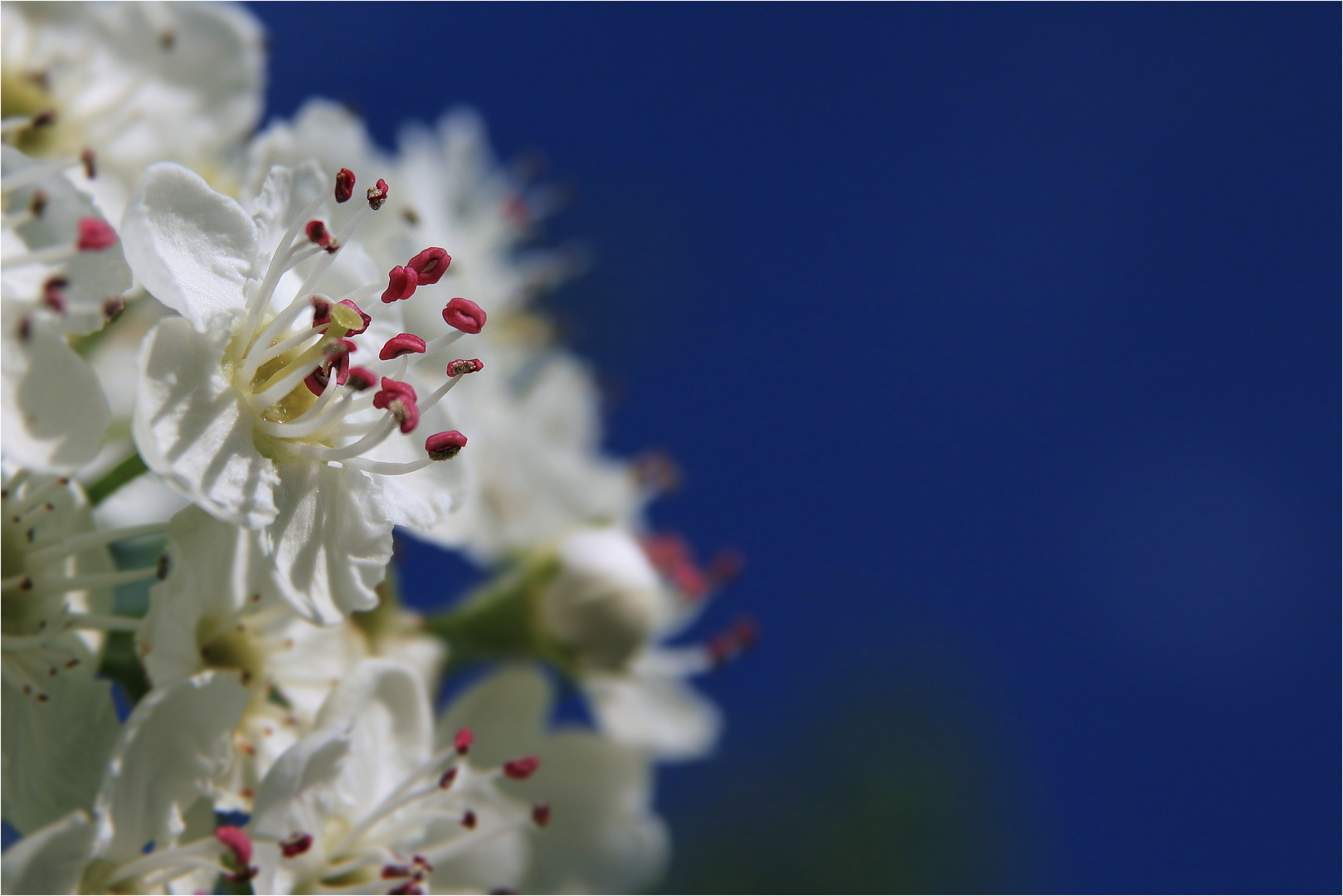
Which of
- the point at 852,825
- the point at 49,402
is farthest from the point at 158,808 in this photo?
the point at 852,825

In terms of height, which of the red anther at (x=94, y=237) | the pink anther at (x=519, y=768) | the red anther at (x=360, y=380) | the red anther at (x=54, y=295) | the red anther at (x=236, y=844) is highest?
the red anther at (x=94, y=237)

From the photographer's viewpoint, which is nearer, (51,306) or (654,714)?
(51,306)

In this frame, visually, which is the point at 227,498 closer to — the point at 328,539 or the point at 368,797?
the point at 328,539

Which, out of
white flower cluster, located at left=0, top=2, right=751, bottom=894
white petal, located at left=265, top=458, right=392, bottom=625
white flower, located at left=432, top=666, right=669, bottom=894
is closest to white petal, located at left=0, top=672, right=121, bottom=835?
white flower cluster, located at left=0, top=2, right=751, bottom=894

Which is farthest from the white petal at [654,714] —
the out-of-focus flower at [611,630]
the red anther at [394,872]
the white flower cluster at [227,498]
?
the red anther at [394,872]

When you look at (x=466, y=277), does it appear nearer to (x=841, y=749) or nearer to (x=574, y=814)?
(x=574, y=814)

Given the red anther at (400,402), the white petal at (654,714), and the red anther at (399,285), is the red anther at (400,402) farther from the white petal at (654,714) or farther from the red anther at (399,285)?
the white petal at (654,714)

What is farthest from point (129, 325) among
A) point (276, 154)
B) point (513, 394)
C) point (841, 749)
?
point (841, 749)
